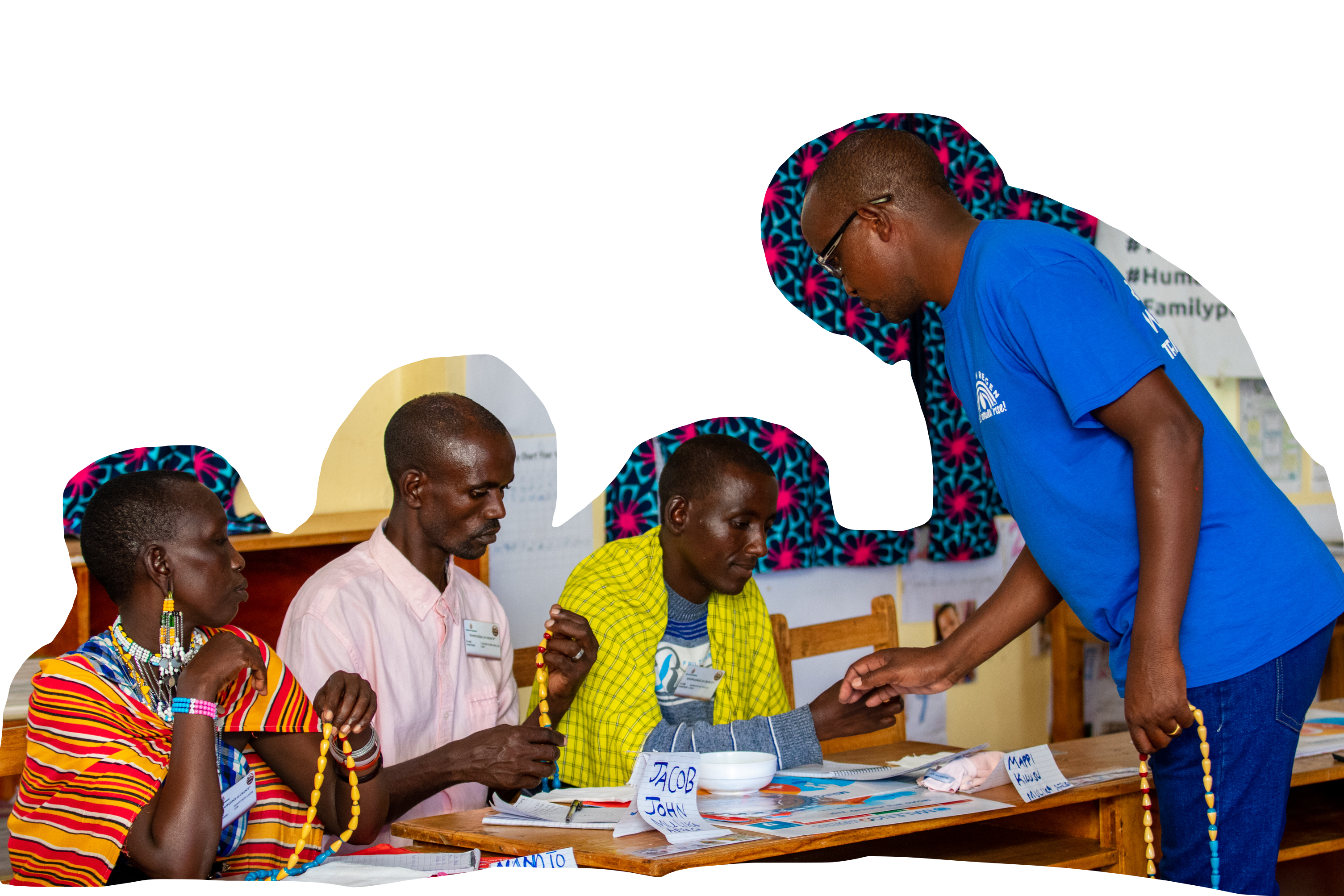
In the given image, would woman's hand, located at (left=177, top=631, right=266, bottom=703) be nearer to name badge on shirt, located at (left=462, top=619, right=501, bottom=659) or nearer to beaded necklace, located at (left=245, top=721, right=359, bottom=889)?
beaded necklace, located at (left=245, top=721, right=359, bottom=889)

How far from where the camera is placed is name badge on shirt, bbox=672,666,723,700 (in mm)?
2992

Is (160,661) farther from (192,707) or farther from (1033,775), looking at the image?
(1033,775)

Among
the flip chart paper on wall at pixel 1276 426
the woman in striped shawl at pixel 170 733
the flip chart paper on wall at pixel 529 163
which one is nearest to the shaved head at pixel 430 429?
the woman in striped shawl at pixel 170 733

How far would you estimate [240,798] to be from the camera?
224cm

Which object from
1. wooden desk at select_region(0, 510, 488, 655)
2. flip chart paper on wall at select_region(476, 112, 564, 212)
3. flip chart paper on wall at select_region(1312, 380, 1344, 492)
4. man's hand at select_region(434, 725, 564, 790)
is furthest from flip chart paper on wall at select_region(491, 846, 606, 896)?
flip chart paper on wall at select_region(1312, 380, 1344, 492)

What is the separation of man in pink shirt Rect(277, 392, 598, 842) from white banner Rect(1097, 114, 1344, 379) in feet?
10.8

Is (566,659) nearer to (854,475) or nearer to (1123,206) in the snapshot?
(854,475)

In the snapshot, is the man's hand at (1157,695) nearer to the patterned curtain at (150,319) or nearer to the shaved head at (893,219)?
the shaved head at (893,219)

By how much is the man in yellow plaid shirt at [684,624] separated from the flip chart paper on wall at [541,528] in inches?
50.8

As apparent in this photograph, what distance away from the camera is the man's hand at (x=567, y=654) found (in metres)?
2.63

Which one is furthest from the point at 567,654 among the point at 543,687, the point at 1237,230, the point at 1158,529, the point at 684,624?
the point at 1237,230
